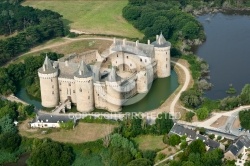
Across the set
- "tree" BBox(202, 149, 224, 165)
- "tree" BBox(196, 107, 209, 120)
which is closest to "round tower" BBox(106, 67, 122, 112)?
"tree" BBox(196, 107, 209, 120)

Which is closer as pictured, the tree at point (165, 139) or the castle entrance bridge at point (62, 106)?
the tree at point (165, 139)

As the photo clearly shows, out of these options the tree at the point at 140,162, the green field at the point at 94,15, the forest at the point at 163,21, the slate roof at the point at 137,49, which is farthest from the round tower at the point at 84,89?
the green field at the point at 94,15

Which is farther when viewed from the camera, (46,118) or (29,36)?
(29,36)

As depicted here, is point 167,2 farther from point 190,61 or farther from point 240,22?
point 190,61

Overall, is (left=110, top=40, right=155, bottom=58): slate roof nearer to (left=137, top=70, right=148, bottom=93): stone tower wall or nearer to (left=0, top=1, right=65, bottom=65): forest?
(left=137, top=70, right=148, bottom=93): stone tower wall

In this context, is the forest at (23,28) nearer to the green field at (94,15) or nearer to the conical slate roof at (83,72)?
the green field at (94,15)

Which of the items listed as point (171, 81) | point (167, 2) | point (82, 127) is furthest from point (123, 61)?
point (167, 2)

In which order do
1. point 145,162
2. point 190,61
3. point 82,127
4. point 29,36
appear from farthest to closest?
1. point 29,36
2. point 190,61
3. point 82,127
4. point 145,162
